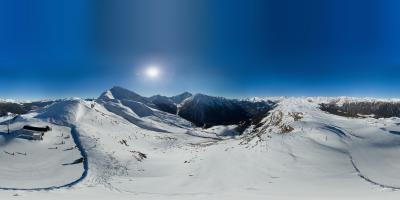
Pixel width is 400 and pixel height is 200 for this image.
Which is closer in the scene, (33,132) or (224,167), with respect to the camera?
(224,167)

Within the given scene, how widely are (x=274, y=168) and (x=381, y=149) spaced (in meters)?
11.0

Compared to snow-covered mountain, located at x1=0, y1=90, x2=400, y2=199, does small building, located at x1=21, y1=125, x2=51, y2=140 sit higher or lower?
higher

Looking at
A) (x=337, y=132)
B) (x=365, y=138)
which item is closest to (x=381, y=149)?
(x=365, y=138)

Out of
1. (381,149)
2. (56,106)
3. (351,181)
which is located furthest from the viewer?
(56,106)

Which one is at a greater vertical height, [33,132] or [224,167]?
[33,132]

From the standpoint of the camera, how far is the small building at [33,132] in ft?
156

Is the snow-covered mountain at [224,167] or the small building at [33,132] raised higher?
the small building at [33,132]

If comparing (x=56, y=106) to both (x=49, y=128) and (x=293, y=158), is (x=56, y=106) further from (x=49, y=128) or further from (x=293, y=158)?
(x=293, y=158)

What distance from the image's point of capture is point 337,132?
4269cm

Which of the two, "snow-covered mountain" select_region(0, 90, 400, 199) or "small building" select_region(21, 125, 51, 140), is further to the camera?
"small building" select_region(21, 125, 51, 140)

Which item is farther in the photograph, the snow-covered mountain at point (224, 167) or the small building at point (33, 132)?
the small building at point (33, 132)

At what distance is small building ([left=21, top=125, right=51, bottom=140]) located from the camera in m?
47.7

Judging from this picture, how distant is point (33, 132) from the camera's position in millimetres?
49188

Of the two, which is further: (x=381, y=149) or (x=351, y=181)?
(x=381, y=149)
